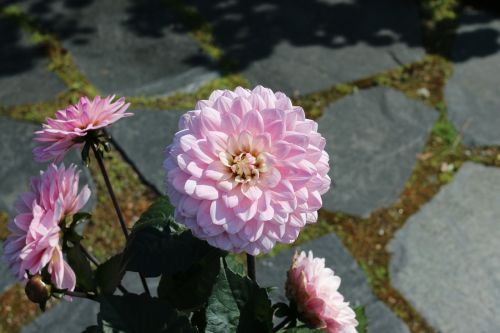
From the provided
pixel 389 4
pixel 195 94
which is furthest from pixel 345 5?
pixel 195 94

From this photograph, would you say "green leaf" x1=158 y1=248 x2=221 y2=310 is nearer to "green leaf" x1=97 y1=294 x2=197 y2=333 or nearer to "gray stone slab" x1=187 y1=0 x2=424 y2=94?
"green leaf" x1=97 y1=294 x2=197 y2=333

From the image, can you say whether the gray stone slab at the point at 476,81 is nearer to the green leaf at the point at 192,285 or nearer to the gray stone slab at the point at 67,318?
the gray stone slab at the point at 67,318

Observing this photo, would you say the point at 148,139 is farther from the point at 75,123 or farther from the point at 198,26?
the point at 75,123

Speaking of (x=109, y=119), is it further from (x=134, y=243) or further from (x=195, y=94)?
(x=195, y=94)

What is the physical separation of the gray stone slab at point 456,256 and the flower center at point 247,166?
4.28 ft

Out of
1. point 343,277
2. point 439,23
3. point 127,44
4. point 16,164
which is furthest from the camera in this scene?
point 439,23

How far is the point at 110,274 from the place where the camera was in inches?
45.4

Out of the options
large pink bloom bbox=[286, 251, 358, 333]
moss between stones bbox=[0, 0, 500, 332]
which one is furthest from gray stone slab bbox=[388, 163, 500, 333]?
large pink bloom bbox=[286, 251, 358, 333]

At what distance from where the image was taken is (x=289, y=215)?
3.25 feet

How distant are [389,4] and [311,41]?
57cm

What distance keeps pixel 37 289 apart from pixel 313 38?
92.6 inches

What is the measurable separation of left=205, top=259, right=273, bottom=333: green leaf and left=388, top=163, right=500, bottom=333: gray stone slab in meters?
1.17

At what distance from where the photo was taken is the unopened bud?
102 centimetres

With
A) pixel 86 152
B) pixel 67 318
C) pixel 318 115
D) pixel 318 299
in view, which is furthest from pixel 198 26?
pixel 318 299
